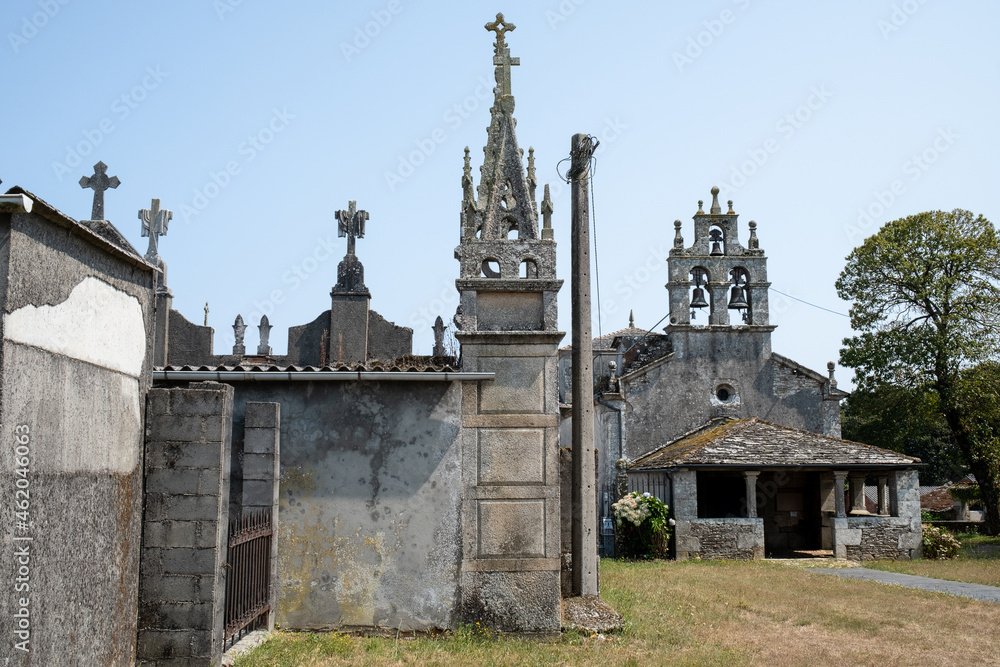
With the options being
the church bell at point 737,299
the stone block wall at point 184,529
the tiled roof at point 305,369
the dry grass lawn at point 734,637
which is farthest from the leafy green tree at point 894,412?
the stone block wall at point 184,529

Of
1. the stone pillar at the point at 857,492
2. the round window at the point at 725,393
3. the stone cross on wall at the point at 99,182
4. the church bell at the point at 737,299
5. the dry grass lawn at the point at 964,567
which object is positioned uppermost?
the church bell at the point at 737,299

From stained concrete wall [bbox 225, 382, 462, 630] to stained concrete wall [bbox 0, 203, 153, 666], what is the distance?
247 centimetres

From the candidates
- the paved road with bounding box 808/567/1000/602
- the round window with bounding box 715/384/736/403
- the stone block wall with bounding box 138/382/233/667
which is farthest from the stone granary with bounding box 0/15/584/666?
the round window with bounding box 715/384/736/403

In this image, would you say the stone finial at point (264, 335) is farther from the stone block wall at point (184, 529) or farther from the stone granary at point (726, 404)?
the stone block wall at point (184, 529)

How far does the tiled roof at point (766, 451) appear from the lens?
23.0m

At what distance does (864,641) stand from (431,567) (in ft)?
17.6

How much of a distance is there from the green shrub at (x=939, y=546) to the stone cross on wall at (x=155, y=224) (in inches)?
825

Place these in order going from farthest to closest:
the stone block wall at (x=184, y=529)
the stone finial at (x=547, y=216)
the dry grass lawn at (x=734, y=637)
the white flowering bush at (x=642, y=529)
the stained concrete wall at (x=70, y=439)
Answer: the white flowering bush at (x=642, y=529) < the stone finial at (x=547, y=216) < the dry grass lawn at (x=734, y=637) < the stone block wall at (x=184, y=529) < the stained concrete wall at (x=70, y=439)

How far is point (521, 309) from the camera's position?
33.4ft

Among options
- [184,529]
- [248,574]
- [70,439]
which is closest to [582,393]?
[248,574]

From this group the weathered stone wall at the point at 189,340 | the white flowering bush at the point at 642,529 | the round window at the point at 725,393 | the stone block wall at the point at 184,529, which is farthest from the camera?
the round window at the point at 725,393

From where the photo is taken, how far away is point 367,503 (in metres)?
9.52

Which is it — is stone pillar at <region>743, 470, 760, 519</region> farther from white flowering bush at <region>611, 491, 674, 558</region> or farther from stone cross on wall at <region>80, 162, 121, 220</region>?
stone cross on wall at <region>80, 162, 121, 220</region>

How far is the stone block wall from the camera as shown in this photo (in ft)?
23.0
